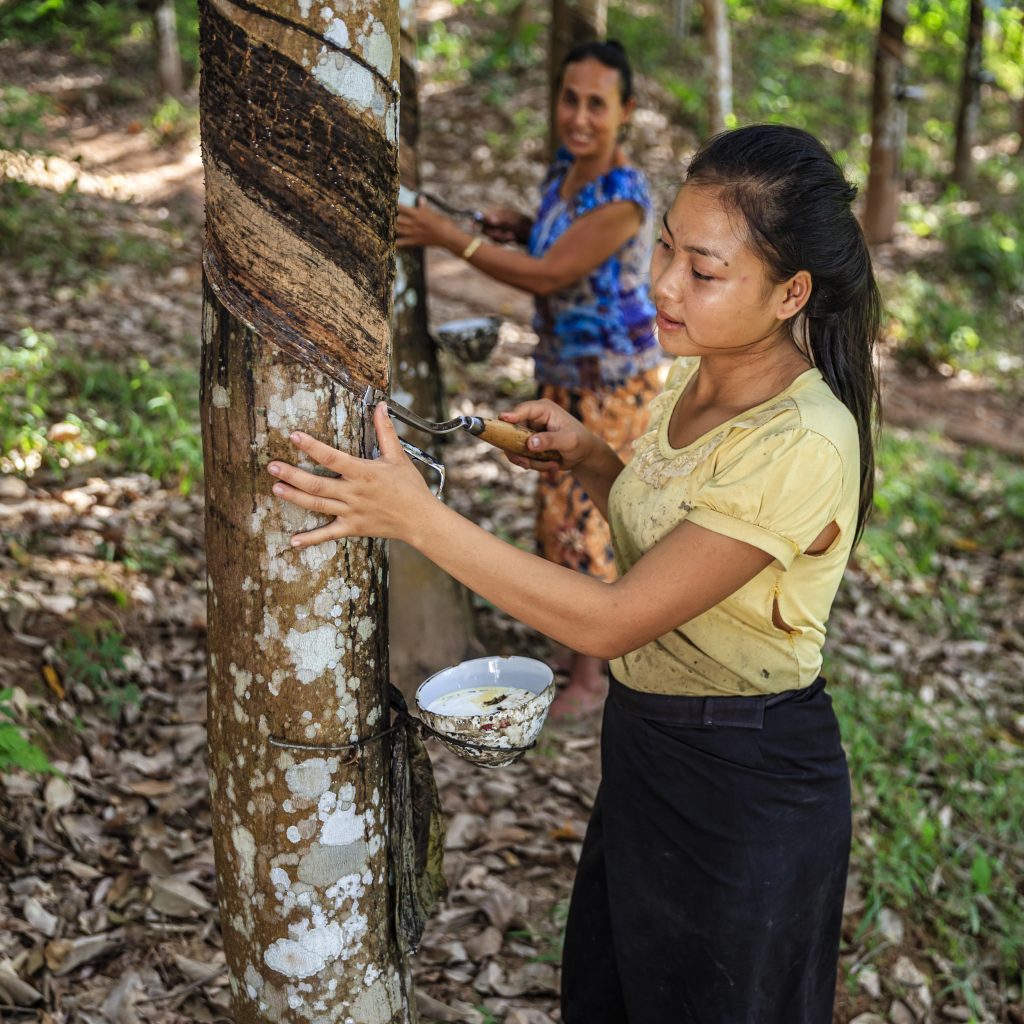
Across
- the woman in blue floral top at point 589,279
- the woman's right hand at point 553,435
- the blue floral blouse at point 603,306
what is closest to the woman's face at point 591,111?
the woman in blue floral top at point 589,279

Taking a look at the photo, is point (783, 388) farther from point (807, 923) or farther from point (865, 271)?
point (807, 923)

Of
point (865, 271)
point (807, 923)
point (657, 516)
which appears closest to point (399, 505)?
point (657, 516)

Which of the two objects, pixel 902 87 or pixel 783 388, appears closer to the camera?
pixel 783 388

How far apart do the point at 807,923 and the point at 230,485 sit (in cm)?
127

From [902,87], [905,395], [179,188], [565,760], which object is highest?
[902,87]

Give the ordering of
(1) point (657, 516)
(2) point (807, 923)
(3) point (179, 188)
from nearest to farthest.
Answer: (1) point (657, 516) < (2) point (807, 923) < (3) point (179, 188)

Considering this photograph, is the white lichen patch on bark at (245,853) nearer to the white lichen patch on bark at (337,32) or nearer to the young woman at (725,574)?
the young woman at (725,574)

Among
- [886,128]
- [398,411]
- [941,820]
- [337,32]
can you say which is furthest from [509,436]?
[886,128]

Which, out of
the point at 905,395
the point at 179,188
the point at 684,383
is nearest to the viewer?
the point at 684,383

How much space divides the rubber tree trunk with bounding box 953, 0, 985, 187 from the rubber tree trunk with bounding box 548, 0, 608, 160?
5870mm

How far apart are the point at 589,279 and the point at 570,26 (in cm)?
329

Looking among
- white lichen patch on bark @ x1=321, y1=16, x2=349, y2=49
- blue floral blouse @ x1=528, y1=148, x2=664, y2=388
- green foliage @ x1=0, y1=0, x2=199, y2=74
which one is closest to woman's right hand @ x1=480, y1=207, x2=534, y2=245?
blue floral blouse @ x1=528, y1=148, x2=664, y2=388

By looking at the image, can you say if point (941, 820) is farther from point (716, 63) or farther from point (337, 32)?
point (716, 63)

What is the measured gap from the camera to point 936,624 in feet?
17.3
